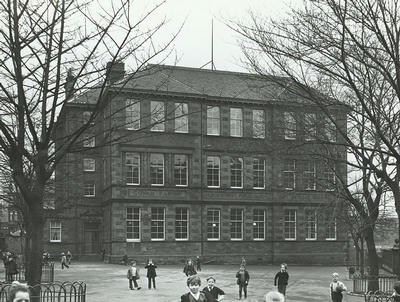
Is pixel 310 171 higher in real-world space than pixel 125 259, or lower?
higher

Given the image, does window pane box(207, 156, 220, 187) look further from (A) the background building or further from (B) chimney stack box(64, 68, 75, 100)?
(B) chimney stack box(64, 68, 75, 100)

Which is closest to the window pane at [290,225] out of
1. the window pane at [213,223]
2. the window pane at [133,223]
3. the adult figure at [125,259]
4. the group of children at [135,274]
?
the window pane at [213,223]

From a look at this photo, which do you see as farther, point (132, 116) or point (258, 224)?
point (258, 224)

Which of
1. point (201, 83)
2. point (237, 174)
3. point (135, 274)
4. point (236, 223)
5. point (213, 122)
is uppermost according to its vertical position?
point (201, 83)

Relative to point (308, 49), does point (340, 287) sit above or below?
below

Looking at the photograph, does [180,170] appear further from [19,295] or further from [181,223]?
[19,295]

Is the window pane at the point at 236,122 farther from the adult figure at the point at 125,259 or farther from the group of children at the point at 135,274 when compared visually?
the group of children at the point at 135,274

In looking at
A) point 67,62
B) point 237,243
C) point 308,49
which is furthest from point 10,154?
point 237,243

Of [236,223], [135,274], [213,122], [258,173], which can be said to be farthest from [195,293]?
[258,173]

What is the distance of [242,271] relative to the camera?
2392cm

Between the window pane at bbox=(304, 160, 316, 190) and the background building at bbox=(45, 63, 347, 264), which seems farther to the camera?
the background building at bbox=(45, 63, 347, 264)

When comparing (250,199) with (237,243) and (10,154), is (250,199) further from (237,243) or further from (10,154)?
(10,154)

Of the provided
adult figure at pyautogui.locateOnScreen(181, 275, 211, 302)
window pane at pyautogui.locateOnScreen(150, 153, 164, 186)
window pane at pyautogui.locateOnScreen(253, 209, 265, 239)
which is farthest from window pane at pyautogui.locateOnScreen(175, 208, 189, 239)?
adult figure at pyautogui.locateOnScreen(181, 275, 211, 302)

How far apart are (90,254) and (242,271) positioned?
32.9 m
